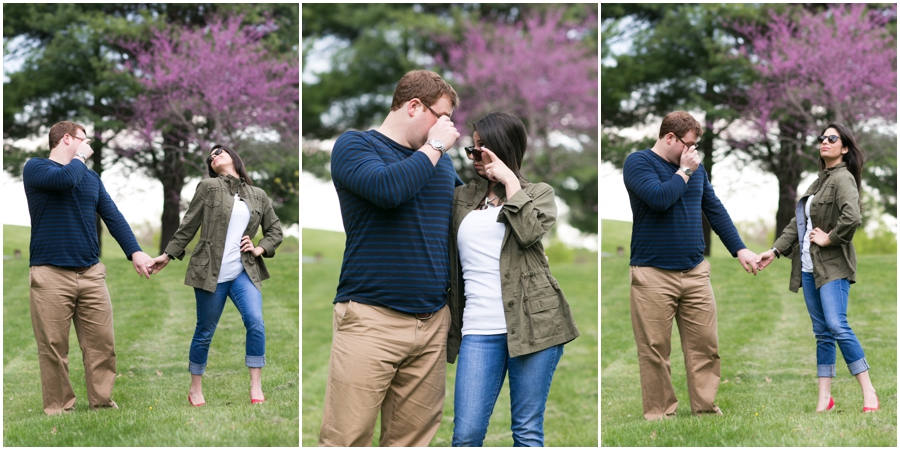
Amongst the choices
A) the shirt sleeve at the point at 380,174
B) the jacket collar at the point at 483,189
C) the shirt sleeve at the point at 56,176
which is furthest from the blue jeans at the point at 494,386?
the shirt sleeve at the point at 56,176

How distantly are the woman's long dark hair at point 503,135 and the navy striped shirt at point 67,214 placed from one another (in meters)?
2.13

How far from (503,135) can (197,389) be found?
2.25m

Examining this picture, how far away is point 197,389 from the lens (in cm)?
413

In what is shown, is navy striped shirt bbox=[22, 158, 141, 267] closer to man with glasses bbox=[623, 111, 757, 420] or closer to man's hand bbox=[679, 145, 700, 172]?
man with glasses bbox=[623, 111, 757, 420]

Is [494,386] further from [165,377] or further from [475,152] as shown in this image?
[165,377]

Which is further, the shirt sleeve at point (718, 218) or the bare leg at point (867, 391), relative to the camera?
the shirt sleeve at point (718, 218)

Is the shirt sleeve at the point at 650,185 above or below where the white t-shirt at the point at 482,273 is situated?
above

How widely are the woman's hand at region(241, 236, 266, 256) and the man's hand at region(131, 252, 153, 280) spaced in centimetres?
49

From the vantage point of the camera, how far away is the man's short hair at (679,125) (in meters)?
4.04

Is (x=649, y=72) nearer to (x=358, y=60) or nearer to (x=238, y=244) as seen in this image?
(x=238, y=244)

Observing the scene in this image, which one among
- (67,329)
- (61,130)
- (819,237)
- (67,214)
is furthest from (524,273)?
(61,130)

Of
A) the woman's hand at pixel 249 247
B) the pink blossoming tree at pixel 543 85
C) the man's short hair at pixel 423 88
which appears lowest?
the woman's hand at pixel 249 247

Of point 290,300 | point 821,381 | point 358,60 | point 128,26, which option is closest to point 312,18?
point 358,60

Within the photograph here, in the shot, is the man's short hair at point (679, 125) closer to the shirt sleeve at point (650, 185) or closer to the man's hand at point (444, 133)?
the shirt sleeve at point (650, 185)
